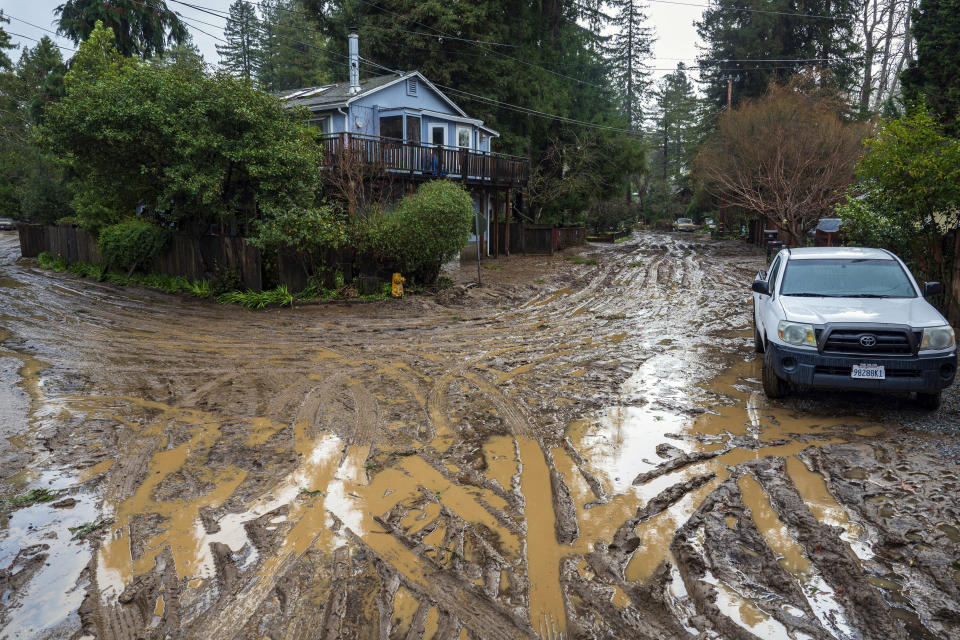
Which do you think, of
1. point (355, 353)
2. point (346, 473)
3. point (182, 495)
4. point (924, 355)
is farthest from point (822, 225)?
point (182, 495)

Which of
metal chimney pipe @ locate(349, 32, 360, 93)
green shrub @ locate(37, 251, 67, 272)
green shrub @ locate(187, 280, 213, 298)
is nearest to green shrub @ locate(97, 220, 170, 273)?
green shrub @ locate(187, 280, 213, 298)

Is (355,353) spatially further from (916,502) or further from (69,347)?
(916,502)

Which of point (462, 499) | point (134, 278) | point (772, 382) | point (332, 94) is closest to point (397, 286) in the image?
point (134, 278)

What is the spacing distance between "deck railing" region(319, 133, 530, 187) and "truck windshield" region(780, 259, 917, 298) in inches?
510

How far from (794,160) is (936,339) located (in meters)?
18.3

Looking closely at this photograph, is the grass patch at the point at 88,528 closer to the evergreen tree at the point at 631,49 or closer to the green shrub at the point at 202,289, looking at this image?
the green shrub at the point at 202,289

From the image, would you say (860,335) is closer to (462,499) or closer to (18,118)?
(462,499)

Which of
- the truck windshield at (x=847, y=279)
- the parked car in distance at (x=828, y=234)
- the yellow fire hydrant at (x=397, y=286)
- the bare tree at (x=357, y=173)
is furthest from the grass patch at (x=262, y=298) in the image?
the parked car in distance at (x=828, y=234)

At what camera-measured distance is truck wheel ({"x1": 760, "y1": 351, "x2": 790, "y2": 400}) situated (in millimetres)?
7463

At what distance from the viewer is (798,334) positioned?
7117 mm

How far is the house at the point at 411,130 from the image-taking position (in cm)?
2258

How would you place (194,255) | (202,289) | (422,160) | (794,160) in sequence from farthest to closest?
(422,160) → (794,160) → (194,255) → (202,289)

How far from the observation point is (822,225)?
763 inches

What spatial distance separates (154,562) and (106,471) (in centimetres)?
194
